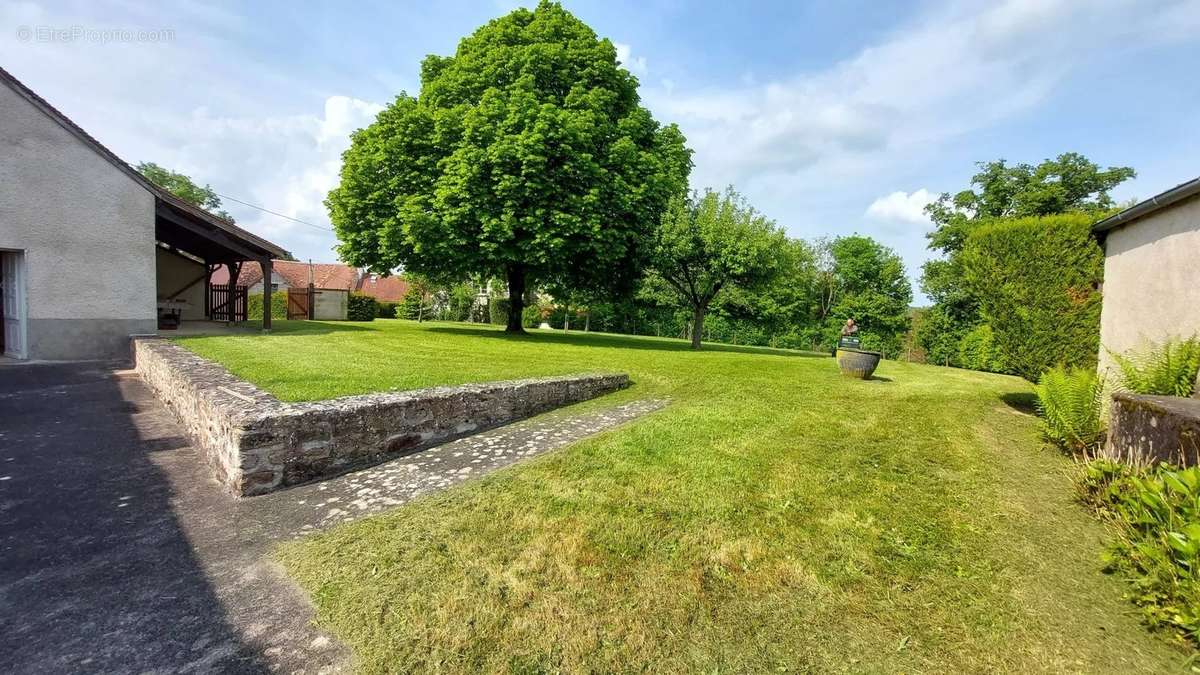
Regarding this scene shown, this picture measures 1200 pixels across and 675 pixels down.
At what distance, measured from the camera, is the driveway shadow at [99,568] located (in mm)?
2543

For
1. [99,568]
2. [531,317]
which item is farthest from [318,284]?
[99,568]

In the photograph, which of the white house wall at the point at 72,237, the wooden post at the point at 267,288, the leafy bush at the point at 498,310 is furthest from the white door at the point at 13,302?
the leafy bush at the point at 498,310

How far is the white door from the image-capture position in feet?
36.6

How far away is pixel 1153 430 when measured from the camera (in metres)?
3.97

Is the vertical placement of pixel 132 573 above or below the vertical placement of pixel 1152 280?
below

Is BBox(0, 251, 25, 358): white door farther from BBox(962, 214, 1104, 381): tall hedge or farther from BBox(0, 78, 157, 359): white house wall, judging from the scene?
BBox(962, 214, 1104, 381): tall hedge

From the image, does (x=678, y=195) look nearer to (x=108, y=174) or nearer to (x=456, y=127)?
(x=456, y=127)

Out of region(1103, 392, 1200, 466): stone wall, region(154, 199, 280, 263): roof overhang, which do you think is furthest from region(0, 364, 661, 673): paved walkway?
region(154, 199, 280, 263): roof overhang

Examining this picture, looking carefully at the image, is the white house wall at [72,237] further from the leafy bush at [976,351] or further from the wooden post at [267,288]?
the leafy bush at [976,351]

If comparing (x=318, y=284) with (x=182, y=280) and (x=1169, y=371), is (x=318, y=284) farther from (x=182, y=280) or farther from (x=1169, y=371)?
(x=1169, y=371)

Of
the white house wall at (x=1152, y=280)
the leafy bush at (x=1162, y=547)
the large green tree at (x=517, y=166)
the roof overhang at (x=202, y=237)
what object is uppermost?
the large green tree at (x=517, y=166)

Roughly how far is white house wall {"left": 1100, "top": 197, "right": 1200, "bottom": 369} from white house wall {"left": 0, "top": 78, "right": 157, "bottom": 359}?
1902cm

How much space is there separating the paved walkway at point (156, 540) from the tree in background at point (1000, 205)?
2512 cm

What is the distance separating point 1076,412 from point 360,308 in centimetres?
3453
